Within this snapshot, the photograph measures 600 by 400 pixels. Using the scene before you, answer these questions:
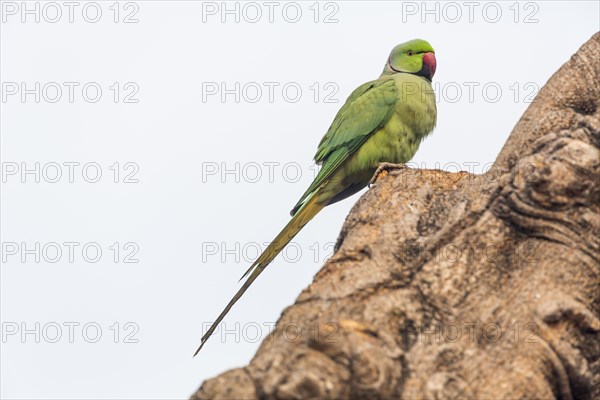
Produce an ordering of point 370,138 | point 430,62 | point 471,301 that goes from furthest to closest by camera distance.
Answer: point 430,62, point 370,138, point 471,301

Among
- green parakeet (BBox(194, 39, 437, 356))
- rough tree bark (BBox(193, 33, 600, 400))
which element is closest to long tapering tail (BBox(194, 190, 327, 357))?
green parakeet (BBox(194, 39, 437, 356))

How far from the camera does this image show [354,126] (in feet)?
21.9

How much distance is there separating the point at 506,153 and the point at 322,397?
1683 millimetres

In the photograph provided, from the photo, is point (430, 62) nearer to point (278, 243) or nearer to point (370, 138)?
point (370, 138)

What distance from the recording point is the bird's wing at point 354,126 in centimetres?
657

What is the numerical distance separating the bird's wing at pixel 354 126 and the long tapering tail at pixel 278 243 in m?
0.07

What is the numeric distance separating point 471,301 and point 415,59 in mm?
4889

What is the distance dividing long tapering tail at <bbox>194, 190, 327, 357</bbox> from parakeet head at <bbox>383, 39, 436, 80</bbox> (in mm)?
1837

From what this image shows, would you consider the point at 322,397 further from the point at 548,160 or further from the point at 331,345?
the point at 548,160

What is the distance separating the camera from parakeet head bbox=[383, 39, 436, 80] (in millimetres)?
7605

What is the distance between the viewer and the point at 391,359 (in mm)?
2750

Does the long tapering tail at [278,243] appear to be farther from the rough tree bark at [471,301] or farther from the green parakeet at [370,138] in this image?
the rough tree bark at [471,301]

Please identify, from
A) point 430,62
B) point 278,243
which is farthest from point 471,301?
point 430,62

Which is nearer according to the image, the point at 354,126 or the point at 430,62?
the point at 354,126
